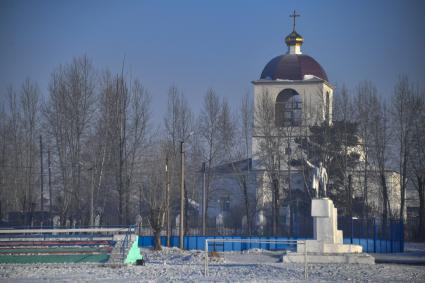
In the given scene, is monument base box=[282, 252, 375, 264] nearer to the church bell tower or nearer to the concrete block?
the concrete block

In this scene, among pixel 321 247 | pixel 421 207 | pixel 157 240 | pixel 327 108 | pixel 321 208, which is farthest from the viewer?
pixel 327 108

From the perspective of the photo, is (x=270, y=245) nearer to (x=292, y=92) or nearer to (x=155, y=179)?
(x=155, y=179)

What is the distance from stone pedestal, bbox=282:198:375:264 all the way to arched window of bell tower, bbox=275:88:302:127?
23.7 meters

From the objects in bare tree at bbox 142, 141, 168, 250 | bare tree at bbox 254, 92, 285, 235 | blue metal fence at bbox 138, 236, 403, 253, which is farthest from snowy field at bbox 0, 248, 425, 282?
bare tree at bbox 254, 92, 285, 235

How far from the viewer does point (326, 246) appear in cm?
3105

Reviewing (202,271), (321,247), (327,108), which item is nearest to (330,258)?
(321,247)

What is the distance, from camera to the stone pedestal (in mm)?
29875

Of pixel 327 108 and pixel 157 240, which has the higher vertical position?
pixel 327 108

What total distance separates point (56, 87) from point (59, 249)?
2432cm

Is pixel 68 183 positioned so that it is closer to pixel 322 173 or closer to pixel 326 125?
pixel 326 125

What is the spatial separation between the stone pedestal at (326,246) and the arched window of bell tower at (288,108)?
23.7 meters

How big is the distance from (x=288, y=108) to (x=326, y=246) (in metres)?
28.5

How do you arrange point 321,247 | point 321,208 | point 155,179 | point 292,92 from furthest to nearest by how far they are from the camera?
point 292,92, point 155,179, point 321,208, point 321,247

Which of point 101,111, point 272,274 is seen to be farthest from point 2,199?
point 272,274
